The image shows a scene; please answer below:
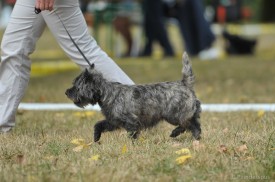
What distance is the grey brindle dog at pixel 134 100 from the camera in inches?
241

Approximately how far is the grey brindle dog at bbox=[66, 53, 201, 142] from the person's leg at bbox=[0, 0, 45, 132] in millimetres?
882

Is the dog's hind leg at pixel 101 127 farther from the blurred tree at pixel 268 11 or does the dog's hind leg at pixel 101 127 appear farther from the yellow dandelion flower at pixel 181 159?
the blurred tree at pixel 268 11

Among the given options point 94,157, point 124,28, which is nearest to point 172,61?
point 124,28

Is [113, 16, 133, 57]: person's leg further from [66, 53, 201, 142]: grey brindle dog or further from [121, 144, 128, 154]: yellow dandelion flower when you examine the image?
[121, 144, 128, 154]: yellow dandelion flower

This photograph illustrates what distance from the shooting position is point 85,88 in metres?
6.11

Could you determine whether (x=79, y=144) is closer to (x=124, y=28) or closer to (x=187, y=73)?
(x=187, y=73)

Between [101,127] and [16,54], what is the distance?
116 centimetres

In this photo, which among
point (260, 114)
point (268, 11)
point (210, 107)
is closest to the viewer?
point (260, 114)

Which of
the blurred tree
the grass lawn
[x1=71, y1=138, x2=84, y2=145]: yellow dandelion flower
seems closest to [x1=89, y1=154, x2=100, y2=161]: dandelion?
the grass lawn

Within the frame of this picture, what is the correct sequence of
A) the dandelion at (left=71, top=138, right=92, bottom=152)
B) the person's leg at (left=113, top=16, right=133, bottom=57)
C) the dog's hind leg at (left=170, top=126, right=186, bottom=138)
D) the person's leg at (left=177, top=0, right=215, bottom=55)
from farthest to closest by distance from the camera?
the person's leg at (left=113, top=16, right=133, bottom=57) → the person's leg at (left=177, top=0, right=215, bottom=55) → the dog's hind leg at (left=170, top=126, right=186, bottom=138) → the dandelion at (left=71, top=138, right=92, bottom=152)

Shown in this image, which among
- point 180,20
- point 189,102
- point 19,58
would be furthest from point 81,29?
point 180,20

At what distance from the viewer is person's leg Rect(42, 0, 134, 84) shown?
6.62 metres

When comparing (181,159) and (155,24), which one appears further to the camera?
(155,24)

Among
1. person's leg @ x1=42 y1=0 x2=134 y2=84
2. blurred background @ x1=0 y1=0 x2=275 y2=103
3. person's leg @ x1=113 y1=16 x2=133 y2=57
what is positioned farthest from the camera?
person's leg @ x1=113 y1=16 x2=133 y2=57
